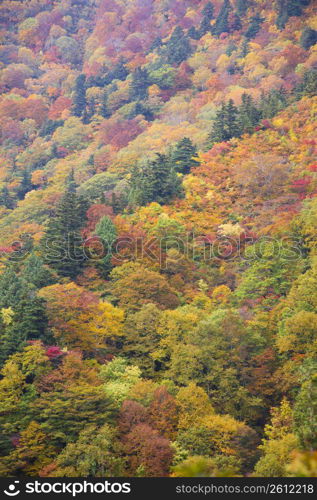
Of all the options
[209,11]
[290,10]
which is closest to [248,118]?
[290,10]

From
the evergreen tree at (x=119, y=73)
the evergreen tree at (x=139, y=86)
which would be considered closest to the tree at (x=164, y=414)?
the evergreen tree at (x=139, y=86)

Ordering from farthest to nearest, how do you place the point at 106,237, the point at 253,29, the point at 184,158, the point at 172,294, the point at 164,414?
the point at 253,29 < the point at 184,158 < the point at 106,237 < the point at 172,294 < the point at 164,414

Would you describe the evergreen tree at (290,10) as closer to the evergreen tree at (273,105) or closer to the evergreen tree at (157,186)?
the evergreen tree at (273,105)

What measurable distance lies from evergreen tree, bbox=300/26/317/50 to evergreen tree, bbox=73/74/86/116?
4451cm

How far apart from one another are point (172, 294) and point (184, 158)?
1033 inches

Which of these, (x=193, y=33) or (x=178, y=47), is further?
(x=193, y=33)

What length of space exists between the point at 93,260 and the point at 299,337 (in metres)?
20.2

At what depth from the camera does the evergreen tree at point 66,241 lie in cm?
5069

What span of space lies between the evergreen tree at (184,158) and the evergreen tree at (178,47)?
60.3 meters

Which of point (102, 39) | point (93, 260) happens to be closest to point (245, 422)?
point (93, 260)

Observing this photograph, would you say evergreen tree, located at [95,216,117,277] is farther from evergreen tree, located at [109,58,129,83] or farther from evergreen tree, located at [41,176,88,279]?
evergreen tree, located at [109,58,129,83]
